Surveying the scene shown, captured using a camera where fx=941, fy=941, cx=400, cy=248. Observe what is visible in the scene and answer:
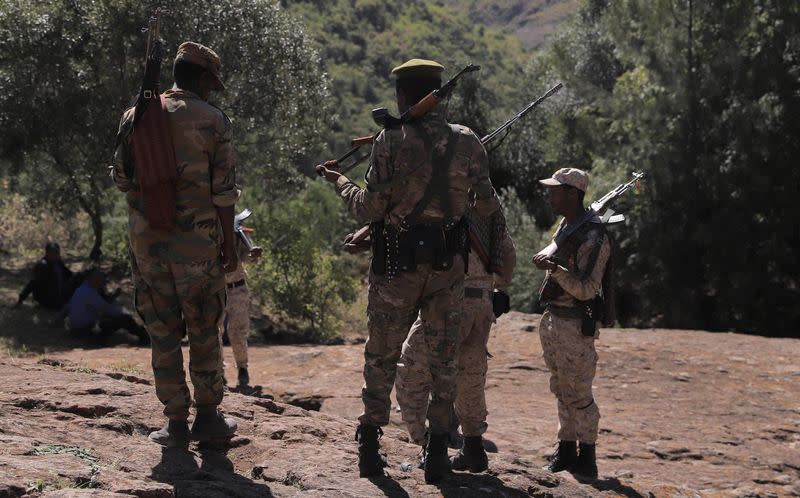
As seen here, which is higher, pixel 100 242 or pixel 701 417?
pixel 100 242

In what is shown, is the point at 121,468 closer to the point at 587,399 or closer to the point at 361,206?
the point at 361,206

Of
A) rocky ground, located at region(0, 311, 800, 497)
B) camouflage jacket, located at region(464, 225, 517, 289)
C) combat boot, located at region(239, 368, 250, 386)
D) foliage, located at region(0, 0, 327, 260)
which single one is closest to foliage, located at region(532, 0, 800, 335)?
rocky ground, located at region(0, 311, 800, 497)

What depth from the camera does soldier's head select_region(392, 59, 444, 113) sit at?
4617mm

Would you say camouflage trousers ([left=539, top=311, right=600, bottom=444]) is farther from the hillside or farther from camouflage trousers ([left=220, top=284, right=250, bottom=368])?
the hillside

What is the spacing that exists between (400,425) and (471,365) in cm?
266

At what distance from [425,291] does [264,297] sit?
1265 cm

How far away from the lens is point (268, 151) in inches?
698

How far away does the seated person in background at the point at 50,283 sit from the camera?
1356 centimetres

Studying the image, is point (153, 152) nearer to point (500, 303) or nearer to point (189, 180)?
point (189, 180)

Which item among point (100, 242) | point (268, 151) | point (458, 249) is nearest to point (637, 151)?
point (268, 151)

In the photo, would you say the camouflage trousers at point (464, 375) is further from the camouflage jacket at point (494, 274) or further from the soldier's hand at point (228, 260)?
the soldier's hand at point (228, 260)

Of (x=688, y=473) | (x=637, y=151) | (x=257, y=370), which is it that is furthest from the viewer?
(x=637, y=151)

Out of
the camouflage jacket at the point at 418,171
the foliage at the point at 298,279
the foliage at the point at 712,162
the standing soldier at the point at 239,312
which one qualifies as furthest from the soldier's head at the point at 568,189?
the foliage at the point at 712,162

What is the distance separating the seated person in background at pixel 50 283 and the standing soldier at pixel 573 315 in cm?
935
